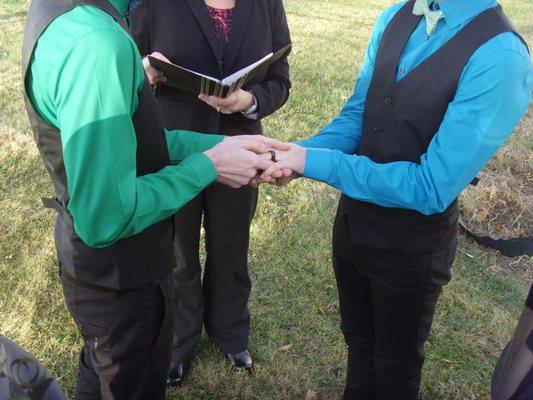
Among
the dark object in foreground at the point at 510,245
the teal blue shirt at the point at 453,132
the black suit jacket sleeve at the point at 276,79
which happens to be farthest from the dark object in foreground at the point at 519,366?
the dark object in foreground at the point at 510,245

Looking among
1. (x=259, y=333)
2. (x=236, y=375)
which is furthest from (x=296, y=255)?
(x=236, y=375)

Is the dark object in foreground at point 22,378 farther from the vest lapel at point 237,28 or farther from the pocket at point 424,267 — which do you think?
the vest lapel at point 237,28

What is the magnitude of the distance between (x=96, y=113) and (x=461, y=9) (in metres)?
1.23

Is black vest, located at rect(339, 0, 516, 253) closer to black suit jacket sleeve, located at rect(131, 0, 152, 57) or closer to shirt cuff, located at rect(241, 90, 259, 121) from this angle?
shirt cuff, located at rect(241, 90, 259, 121)

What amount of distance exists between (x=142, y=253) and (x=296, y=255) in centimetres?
228

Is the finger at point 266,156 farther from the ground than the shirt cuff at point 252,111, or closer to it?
farther from the ground

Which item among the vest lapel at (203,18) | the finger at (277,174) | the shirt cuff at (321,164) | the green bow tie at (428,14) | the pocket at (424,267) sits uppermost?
the green bow tie at (428,14)

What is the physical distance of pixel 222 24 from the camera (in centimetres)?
264

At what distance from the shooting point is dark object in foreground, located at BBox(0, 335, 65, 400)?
4.56 ft

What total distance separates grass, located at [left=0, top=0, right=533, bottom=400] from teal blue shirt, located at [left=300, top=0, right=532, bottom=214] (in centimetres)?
149

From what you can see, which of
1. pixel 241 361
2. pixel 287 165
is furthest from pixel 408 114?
pixel 241 361

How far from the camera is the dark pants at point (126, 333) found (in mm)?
1981

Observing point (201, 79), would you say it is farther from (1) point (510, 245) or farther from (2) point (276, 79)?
(1) point (510, 245)

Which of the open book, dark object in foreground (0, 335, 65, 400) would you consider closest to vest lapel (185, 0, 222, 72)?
the open book
